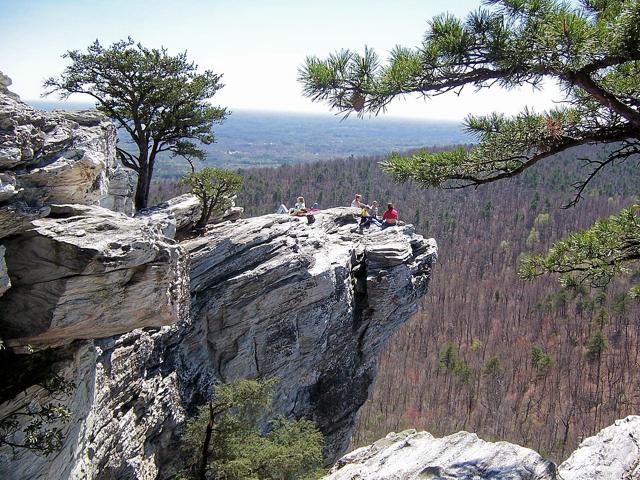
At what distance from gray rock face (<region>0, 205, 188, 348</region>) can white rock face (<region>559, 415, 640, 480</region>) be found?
8.11 meters

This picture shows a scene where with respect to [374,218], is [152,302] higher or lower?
lower

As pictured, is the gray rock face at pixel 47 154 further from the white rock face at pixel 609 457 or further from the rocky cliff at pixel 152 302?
the white rock face at pixel 609 457

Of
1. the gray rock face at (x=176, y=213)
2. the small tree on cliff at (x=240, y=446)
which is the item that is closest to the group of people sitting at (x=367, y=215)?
the gray rock face at (x=176, y=213)

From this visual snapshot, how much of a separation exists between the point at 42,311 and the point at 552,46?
8.85m

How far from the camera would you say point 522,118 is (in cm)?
650

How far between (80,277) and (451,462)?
7.26 m

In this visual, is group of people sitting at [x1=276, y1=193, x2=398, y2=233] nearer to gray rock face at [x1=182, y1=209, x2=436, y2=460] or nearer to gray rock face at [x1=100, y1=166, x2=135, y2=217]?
gray rock face at [x1=182, y1=209, x2=436, y2=460]

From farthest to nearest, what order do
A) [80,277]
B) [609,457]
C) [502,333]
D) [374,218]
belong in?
[502,333] → [374,218] → [80,277] → [609,457]

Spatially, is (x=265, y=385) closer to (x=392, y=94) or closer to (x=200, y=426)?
(x=200, y=426)

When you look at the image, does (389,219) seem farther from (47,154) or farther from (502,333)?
(502,333)

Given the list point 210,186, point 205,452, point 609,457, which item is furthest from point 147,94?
point 609,457

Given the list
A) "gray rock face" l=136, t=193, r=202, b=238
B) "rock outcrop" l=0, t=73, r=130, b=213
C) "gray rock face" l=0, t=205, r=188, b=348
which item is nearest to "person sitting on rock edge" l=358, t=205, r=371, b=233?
"gray rock face" l=136, t=193, r=202, b=238

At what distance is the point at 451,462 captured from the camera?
8.33 m

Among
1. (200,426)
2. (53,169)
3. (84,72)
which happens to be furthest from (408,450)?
(84,72)
